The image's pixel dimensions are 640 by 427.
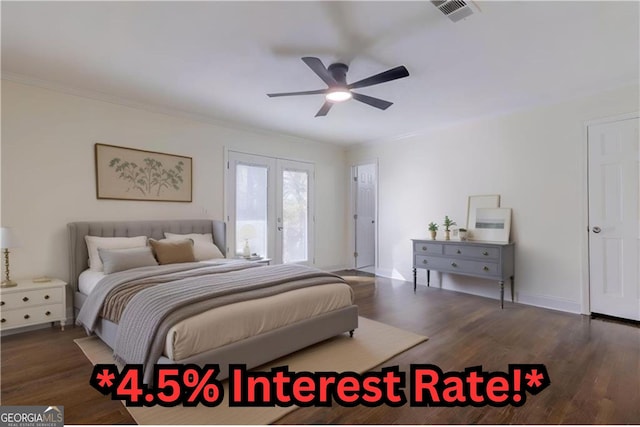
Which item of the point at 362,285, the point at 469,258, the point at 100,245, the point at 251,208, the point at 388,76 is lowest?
the point at 362,285

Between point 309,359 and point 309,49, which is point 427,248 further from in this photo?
point 309,49

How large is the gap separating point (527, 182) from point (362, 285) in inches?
110

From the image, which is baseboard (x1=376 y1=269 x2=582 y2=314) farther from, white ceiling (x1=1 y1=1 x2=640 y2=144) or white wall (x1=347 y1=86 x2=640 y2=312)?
white ceiling (x1=1 y1=1 x2=640 y2=144)

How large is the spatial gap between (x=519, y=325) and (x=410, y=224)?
242cm

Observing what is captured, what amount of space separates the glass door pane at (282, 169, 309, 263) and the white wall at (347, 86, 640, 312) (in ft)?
6.05

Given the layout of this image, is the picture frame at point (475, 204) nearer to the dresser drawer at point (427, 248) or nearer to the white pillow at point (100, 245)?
the dresser drawer at point (427, 248)

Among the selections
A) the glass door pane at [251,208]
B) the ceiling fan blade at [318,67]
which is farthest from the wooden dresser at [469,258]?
the ceiling fan blade at [318,67]

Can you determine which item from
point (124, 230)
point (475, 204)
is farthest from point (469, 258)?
point (124, 230)

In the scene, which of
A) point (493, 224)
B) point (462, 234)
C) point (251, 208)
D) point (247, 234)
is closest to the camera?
point (493, 224)

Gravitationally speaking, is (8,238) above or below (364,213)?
below

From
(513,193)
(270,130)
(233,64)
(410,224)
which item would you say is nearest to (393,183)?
(410,224)

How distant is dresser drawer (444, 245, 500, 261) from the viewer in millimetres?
4035

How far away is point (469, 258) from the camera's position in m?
4.27

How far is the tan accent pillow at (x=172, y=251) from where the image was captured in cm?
357
